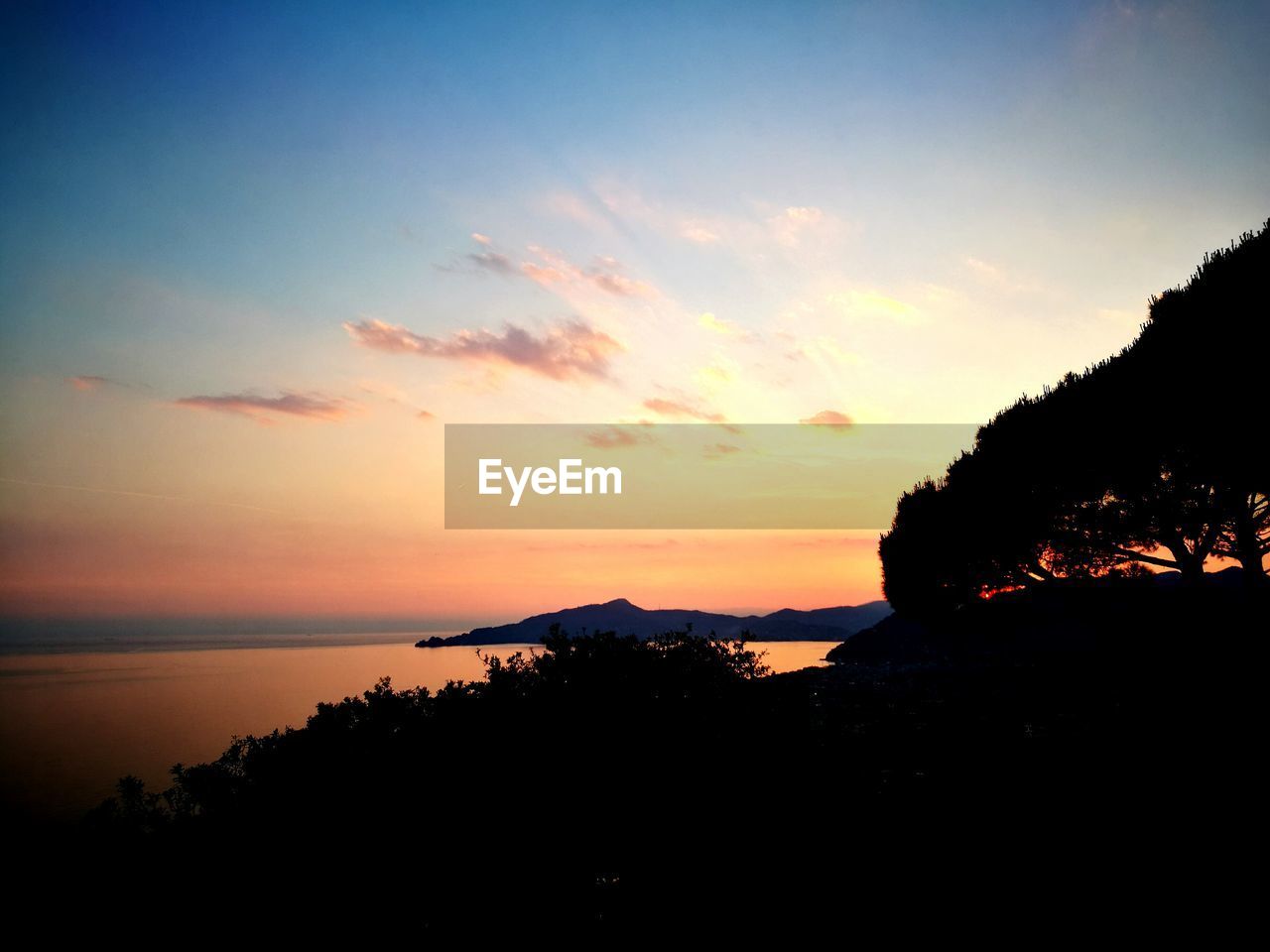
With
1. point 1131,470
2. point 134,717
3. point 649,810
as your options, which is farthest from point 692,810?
point 134,717

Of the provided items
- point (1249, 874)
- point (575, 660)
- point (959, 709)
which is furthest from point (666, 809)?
point (959, 709)

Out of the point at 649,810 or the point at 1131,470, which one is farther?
the point at 1131,470

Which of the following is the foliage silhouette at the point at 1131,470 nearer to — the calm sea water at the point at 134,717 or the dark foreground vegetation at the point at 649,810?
the calm sea water at the point at 134,717

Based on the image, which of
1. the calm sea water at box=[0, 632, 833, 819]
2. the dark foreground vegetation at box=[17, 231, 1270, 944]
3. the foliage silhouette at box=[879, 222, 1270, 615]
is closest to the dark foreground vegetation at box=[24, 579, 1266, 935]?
the dark foreground vegetation at box=[17, 231, 1270, 944]

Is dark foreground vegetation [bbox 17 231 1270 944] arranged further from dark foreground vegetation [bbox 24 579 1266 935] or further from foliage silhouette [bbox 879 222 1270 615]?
foliage silhouette [bbox 879 222 1270 615]

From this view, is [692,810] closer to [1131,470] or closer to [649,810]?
[649,810]

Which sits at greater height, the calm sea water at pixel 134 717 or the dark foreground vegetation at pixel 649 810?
the dark foreground vegetation at pixel 649 810

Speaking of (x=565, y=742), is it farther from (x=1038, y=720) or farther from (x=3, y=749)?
Result: (x=3, y=749)

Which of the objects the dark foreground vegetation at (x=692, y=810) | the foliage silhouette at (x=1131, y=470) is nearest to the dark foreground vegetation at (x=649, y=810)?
the dark foreground vegetation at (x=692, y=810)
